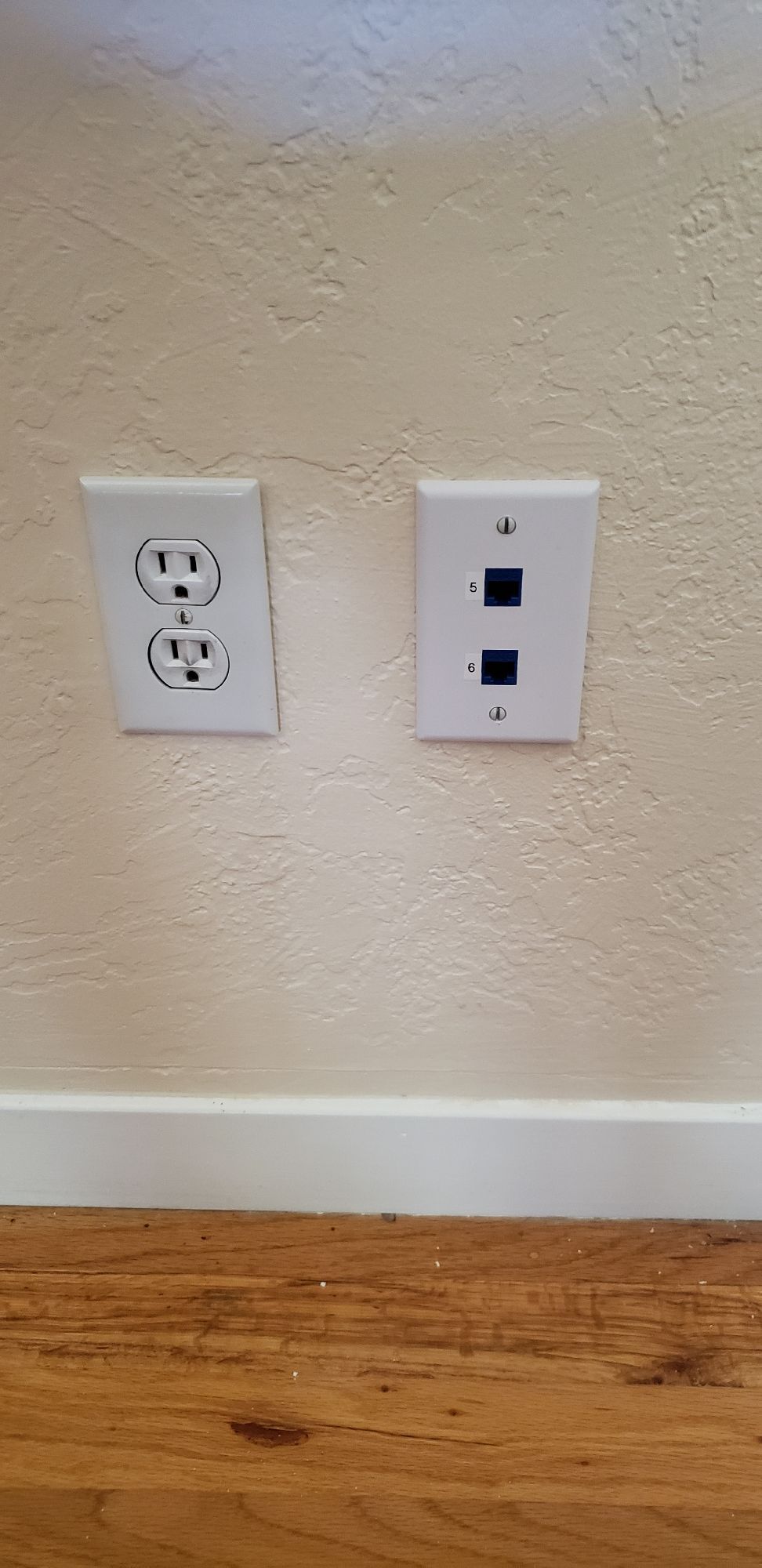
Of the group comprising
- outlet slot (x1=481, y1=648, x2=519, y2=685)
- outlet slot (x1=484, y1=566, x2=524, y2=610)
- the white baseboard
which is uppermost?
outlet slot (x1=484, y1=566, x2=524, y2=610)

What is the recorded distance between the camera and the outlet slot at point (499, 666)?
18.1 inches

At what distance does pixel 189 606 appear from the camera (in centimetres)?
46

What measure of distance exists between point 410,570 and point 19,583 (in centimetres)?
19

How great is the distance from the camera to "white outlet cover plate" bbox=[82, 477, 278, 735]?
1.43 ft

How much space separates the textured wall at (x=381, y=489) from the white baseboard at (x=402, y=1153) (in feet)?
0.06

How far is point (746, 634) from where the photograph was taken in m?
0.46

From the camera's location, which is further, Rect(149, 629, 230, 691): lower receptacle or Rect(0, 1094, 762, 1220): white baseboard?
Rect(0, 1094, 762, 1220): white baseboard

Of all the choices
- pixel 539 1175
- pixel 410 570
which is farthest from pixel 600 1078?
pixel 410 570

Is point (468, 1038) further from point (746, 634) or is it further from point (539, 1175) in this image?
point (746, 634)

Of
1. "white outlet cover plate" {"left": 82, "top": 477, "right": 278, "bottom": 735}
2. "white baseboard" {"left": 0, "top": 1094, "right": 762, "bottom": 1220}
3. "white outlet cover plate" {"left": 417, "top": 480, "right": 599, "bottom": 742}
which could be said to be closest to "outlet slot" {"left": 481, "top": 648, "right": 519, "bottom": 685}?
"white outlet cover plate" {"left": 417, "top": 480, "right": 599, "bottom": 742}

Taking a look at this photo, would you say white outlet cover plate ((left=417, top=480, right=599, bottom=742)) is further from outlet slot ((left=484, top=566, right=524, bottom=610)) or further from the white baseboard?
the white baseboard

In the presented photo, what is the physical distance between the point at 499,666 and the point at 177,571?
0.16 meters

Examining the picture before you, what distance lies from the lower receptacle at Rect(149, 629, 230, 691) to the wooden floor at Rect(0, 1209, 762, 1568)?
0.35 metres

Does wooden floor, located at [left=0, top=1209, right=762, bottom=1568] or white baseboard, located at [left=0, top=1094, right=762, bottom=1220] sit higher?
white baseboard, located at [left=0, top=1094, right=762, bottom=1220]
